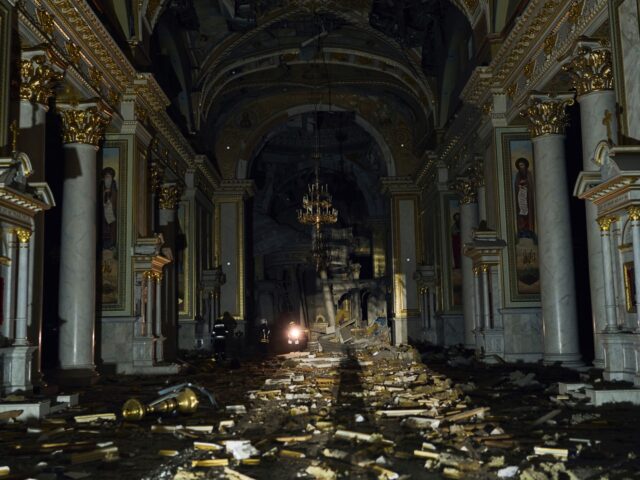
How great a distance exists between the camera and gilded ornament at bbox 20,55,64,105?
9406mm

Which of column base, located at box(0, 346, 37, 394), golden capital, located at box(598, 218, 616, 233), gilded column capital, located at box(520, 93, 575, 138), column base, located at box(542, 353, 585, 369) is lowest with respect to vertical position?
column base, located at box(542, 353, 585, 369)

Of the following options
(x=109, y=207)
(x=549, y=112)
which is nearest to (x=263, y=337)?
(x=109, y=207)

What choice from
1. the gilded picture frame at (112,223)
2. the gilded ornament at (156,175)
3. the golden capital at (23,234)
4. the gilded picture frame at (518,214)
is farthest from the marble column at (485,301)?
the golden capital at (23,234)

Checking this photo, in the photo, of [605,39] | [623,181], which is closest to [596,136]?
[605,39]

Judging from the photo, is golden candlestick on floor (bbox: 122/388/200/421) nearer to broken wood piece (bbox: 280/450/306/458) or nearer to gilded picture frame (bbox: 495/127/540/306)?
broken wood piece (bbox: 280/450/306/458)

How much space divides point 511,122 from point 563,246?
3296mm

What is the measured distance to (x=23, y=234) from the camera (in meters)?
8.50

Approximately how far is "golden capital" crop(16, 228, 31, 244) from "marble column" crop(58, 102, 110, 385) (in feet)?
10.3

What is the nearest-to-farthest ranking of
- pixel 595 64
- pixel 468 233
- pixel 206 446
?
1. pixel 206 446
2. pixel 595 64
3. pixel 468 233

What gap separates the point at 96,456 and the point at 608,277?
6205mm

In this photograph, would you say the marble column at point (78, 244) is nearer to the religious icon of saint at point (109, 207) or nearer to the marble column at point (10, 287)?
the religious icon of saint at point (109, 207)

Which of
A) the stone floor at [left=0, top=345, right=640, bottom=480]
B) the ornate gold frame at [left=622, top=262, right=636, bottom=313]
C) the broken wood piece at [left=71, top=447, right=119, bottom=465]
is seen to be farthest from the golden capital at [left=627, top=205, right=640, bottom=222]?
the broken wood piece at [left=71, top=447, right=119, bottom=465]

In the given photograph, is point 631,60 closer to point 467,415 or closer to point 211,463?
point 467,415

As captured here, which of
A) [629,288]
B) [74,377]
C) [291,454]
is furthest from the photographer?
[74,377]
